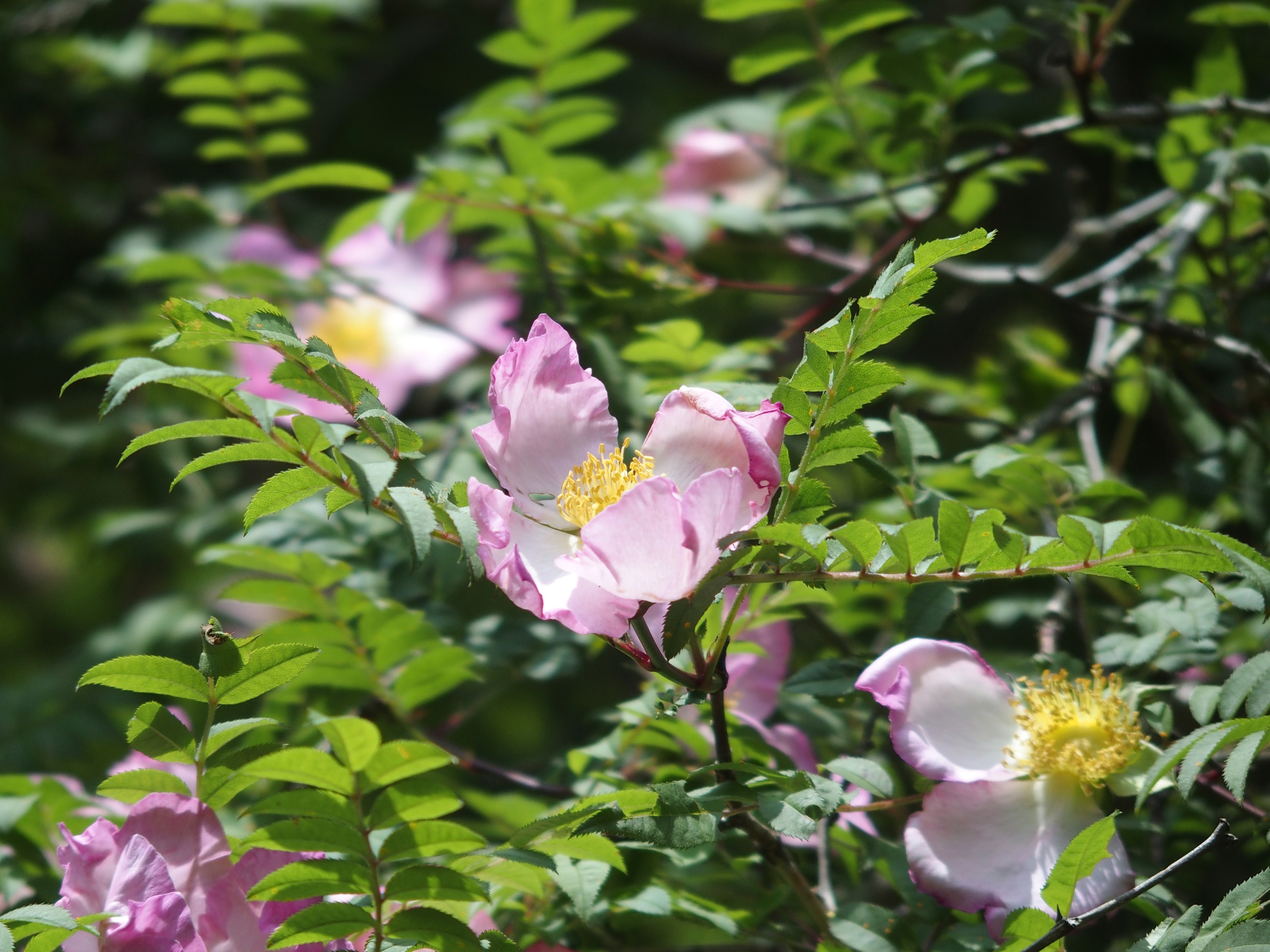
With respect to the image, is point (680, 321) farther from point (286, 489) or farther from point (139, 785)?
point (139, 785)

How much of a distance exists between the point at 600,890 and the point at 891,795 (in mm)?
209

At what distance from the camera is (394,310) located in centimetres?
179

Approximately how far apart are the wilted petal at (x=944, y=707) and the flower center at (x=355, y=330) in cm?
118

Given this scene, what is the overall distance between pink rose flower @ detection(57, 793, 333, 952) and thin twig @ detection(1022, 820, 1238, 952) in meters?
0.42

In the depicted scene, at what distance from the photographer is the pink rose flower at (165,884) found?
61 cm

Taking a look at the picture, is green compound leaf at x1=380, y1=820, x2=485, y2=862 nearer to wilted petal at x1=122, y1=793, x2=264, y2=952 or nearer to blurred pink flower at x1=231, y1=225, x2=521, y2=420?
wilted petal at x1=122, y1=793, x2=264, y2=952

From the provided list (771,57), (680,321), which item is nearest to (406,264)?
(771,57)

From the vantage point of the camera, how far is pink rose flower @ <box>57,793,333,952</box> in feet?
2.00

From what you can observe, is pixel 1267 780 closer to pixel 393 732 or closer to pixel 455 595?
pixel 393 732

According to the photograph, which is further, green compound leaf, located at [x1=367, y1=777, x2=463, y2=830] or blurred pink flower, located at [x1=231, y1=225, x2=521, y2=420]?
blurred pink flower, located at [x1=231, y1=225, x2=521, y2=420]

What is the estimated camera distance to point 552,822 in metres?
0.59

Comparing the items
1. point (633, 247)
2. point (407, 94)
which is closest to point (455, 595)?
point (633, 247)

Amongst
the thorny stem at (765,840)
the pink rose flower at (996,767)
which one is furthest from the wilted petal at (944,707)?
the thorny stem at (765,840)

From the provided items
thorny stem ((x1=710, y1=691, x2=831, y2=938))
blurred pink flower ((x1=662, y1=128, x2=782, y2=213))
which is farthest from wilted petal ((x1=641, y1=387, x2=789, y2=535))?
blurred pink flower ((x1=662, y1=128, x2=782, y2=213))
